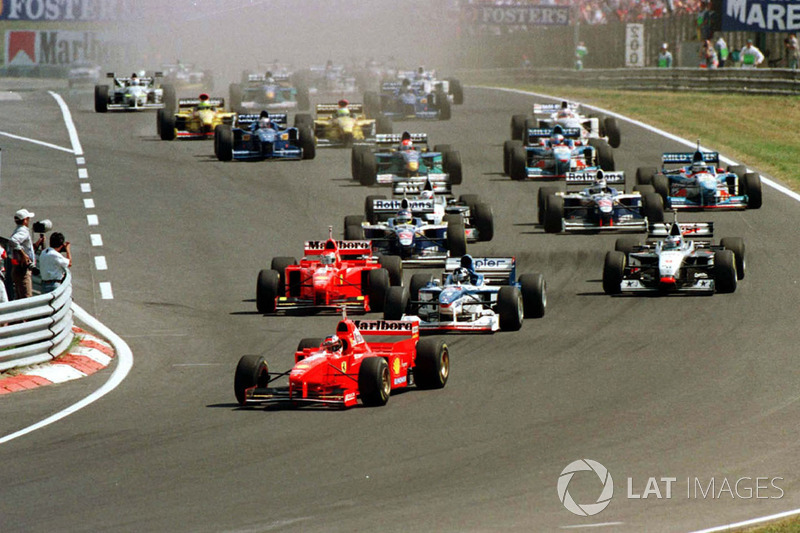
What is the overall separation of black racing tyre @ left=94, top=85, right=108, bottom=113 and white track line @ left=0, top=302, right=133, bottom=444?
95.7 ft

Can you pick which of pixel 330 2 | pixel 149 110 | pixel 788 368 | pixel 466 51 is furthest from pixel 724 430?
pixel 330 2

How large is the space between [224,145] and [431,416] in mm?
27062

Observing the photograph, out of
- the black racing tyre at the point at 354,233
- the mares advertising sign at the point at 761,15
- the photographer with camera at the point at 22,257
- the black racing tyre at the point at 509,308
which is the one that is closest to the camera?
the photographer with camera at the point at 22,257

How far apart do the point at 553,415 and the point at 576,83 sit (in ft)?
171

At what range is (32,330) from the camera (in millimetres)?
19547

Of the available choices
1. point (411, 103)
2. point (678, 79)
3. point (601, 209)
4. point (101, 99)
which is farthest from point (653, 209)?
point (678, 79)

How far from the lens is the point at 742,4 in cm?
5566

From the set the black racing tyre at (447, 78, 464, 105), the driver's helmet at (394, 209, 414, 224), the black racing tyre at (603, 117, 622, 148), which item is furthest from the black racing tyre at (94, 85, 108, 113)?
the driver's helmet at (394, 209, 414, 224)

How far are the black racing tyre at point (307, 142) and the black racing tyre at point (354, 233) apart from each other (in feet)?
46.6

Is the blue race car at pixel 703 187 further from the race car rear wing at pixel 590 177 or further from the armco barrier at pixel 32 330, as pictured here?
the armco barrier at pixel 32 330

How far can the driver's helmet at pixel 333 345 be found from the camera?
17.1 metres

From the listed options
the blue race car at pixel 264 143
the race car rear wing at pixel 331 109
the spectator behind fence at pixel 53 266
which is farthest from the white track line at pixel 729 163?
the spectator behind fence at pixel 53 266

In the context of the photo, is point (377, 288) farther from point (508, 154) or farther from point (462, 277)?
point (508, 154)

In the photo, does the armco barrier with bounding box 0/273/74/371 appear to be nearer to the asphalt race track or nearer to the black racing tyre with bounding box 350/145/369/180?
the asphalt race track
